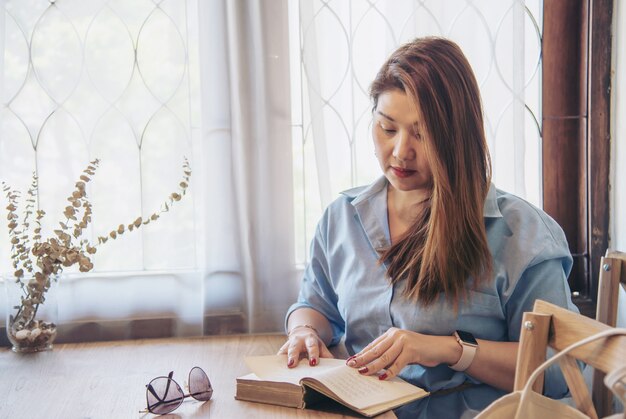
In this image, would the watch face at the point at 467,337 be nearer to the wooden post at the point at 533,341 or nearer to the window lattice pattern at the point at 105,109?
the wooden post at the point at 533,341

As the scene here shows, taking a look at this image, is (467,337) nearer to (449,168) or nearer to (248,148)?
(449,168)

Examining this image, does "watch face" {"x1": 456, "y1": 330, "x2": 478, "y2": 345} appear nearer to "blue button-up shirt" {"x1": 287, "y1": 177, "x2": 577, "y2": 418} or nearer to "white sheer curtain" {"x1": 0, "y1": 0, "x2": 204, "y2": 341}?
"blue button-up shirt" {"x1": 287, "y1": 177, "x2": 577, "y2": 418}

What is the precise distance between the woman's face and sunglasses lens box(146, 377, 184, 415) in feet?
2.05

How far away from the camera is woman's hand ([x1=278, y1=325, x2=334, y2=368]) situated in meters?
1.43

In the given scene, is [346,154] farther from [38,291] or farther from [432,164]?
[38,291]

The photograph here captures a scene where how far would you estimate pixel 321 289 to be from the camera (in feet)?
5.71

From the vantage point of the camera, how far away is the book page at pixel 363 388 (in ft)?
4.10

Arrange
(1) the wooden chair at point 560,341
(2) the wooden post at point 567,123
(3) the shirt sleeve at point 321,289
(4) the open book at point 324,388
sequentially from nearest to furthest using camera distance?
(1) the wooden chair at point 560,341 < (4) the open book at point 324,388 < (3) the shirt sleeve at point 321,289 < (2) the wooden post at point 567,123

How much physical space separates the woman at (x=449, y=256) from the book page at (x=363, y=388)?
0.16ft

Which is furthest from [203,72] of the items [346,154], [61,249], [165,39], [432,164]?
[432,164]

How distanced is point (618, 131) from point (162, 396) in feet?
4.50

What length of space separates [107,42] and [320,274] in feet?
2.71

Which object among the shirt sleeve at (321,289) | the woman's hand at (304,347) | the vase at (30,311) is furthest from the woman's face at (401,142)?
the vase at (30,311)

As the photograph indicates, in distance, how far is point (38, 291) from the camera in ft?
5.74
